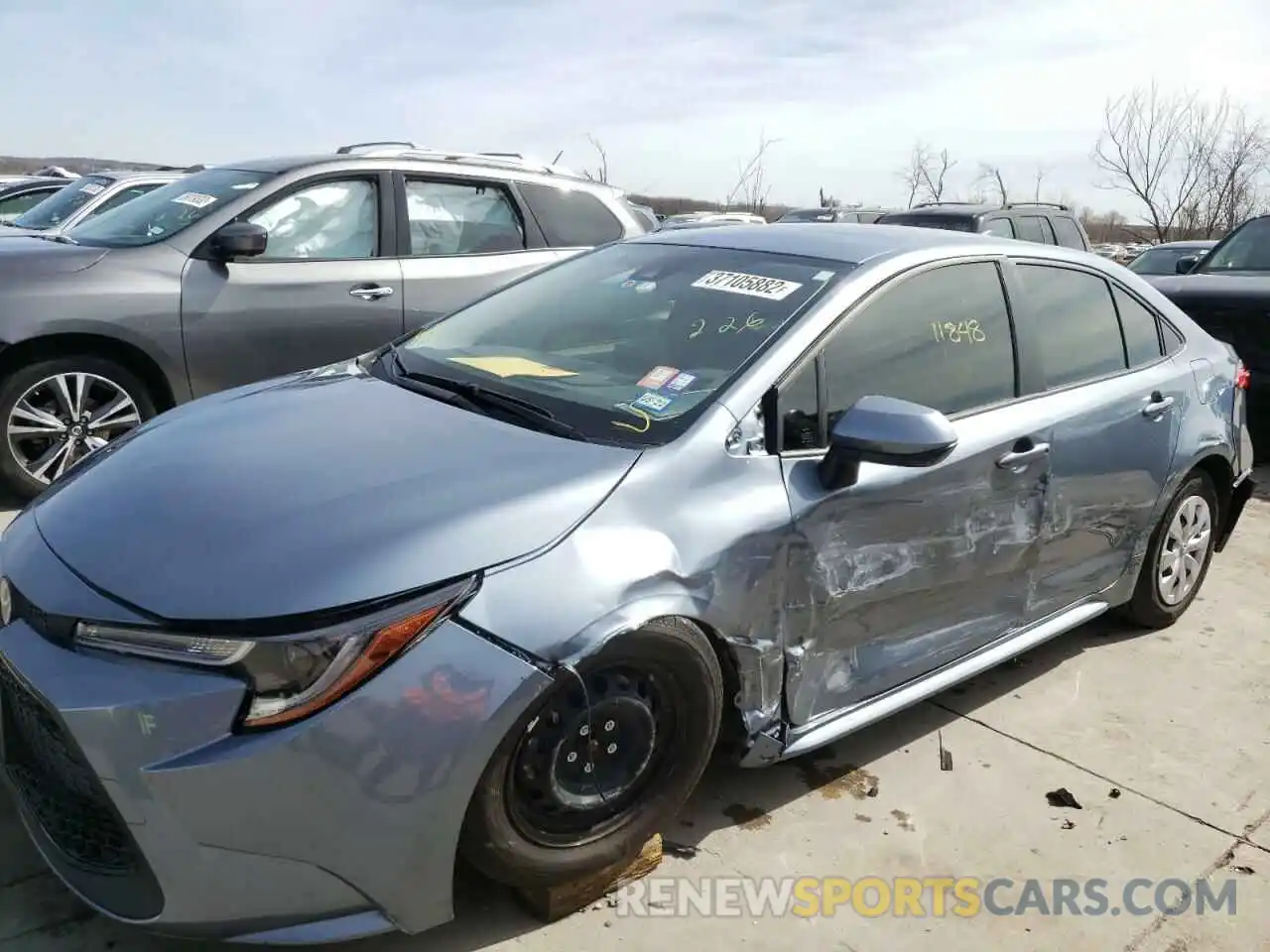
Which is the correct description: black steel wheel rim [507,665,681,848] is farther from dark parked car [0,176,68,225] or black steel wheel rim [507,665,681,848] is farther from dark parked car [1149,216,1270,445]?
dark parked car [0,176,68,225]

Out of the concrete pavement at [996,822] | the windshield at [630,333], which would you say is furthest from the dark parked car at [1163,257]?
the windshield at [630,333]

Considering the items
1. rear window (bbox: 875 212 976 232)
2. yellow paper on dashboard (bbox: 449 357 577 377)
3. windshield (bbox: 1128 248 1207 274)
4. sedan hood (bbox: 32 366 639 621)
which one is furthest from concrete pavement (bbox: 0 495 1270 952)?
windshield (bbox: 1128 248 1207 274)

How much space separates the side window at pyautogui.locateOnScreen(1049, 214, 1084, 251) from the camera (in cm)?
1167

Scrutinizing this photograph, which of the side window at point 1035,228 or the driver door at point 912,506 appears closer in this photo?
the driver door at point 912,506

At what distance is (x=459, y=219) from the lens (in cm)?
596

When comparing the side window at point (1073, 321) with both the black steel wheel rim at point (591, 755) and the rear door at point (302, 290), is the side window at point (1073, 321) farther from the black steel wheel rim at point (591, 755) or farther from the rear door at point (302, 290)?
the rear door at point (302, 290)

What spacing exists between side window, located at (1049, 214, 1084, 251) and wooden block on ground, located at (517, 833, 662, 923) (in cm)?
1071

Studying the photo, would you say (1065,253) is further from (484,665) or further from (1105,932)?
(484,665)

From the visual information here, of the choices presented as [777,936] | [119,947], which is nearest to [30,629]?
[119,947]

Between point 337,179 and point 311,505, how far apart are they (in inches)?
151

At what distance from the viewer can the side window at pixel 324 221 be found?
17.8 ft

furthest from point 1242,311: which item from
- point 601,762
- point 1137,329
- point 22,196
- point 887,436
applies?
point 22,196

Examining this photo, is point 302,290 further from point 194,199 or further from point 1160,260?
point 1160,260

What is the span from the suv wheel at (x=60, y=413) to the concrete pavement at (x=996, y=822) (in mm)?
2549
